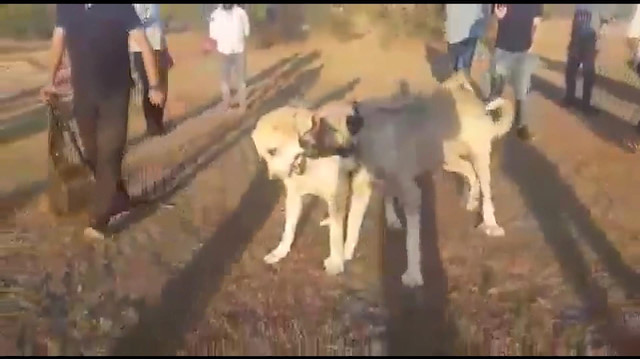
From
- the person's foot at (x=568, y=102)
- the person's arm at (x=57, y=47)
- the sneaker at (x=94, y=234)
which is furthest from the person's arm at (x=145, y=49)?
the person's foot at (x=568, y=102)

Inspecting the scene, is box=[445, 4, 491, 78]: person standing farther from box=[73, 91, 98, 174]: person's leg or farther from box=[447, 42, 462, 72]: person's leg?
box=[73, 91, 98, 174]: person's leg

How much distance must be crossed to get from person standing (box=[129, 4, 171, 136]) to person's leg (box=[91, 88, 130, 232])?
0.04 m

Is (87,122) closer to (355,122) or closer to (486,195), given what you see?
(355,122)

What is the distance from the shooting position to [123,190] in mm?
1629

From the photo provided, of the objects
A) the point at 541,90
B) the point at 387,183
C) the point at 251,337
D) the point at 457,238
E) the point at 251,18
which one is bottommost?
the point at 251,337

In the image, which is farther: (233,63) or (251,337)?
(233,63)

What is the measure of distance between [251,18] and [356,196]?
37 cm

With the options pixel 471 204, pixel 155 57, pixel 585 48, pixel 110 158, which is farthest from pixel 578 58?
pixel 110 158

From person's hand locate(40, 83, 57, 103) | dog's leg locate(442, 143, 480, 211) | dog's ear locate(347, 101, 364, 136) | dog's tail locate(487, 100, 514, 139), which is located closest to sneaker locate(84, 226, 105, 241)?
person's hand locate(40, 83, 57, 103)

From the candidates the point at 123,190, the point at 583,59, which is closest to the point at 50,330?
the point at 123,190

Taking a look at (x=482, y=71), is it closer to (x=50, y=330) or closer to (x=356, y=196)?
(x=356, y=196)

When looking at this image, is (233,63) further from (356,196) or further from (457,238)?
(457,238)

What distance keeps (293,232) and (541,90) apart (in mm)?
521

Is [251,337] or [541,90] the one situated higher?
[541,90]
